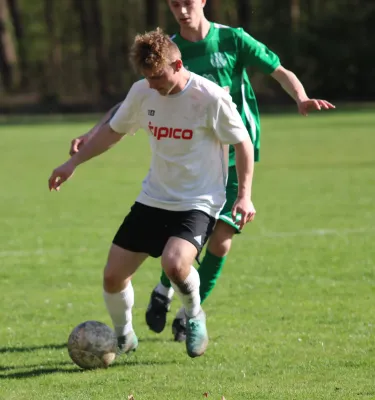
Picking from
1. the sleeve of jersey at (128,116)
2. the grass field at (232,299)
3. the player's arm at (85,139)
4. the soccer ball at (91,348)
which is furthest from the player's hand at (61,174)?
the grass field at (232,299)

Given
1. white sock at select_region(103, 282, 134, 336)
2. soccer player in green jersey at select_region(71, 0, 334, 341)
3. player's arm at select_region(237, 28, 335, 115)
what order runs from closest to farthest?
white sock at select_region(103, 282, 134, 336), soccer player in green jersey at select_region(71, 0, 334, 341), player's arm at select_region(237, 28, 335, 115)

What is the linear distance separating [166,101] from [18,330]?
2.13 meters

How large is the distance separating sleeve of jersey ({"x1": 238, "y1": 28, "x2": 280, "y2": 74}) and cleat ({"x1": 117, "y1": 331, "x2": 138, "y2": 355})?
6.39 ft

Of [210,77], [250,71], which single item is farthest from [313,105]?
[250,71]

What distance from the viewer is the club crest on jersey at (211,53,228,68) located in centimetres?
635

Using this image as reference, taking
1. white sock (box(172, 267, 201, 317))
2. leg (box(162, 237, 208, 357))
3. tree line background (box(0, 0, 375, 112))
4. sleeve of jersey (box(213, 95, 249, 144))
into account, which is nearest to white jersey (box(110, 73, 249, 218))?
sleeve of jersey (box(213, 95, 249, 144))

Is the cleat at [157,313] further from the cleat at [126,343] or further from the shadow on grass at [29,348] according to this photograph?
the shadow on grass at [29,348]

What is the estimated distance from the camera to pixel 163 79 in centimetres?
529

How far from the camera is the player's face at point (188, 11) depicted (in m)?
6.12

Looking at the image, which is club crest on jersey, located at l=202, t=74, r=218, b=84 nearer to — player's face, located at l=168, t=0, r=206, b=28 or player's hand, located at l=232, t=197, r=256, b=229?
player's face, located at l=168, t=0, r=206, b=28

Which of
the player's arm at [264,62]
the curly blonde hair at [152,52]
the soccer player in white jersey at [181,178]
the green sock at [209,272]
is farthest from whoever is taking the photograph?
the green sock at [209,272]

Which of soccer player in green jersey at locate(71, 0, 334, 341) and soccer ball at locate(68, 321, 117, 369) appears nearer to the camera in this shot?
soccer ball at locate(68, 321, 117, 369)

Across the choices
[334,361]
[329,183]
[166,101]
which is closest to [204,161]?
[166,101]

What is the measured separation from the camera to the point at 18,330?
6695 mm
